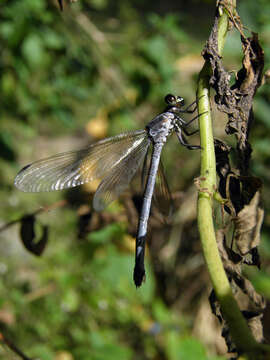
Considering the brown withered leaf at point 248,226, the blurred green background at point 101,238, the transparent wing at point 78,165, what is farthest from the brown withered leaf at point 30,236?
the brown withered leaf at point 248,226

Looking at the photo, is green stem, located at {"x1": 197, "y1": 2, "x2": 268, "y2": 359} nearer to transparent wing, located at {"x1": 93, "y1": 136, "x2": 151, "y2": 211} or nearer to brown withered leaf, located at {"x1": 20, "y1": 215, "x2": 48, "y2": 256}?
transparent wing, located at {"x1": 93, "y1": 136, "x2": 151, "y2": 211}

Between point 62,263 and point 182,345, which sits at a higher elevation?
point 62,263

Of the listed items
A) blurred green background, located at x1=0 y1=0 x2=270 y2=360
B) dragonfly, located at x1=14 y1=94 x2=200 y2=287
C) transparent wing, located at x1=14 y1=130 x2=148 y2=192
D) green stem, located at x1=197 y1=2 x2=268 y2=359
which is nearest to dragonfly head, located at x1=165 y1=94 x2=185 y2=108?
dragonfly, located at x1=14 y1=94 x2=200 y2=287

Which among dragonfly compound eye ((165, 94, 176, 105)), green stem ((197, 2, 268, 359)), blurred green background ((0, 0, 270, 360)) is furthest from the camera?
blurred green background ((0, 0, 270, 360))

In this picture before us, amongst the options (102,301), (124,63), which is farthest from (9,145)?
Result: (102,301)

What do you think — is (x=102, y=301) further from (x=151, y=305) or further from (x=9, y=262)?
(x=9, y=262)

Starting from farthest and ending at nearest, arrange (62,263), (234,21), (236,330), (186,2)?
(186,2) → (62,263) → (234,21) → (236,330)

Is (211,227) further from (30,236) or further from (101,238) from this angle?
(101,238)
